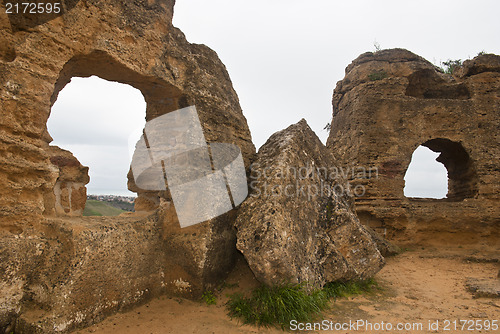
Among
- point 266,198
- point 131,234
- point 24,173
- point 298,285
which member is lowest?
point 298,285

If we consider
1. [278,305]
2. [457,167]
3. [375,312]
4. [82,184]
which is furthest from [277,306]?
[457,167]

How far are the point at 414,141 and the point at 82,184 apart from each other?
7828 mm

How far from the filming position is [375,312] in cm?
372

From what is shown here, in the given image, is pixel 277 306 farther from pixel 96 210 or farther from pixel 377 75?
pixel 96 210

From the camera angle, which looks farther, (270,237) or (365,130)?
(365,130)

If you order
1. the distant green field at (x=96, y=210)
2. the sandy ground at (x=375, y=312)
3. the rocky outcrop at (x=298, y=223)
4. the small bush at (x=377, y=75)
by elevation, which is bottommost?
the sandy ground at (x=375, y=312)

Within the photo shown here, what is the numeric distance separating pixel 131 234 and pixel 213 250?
0.98 m

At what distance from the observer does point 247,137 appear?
203 inches

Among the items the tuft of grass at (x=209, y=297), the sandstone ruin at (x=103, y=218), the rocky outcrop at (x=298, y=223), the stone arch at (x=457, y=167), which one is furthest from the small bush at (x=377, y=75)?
the tuft of grass at (x=209, y=297)

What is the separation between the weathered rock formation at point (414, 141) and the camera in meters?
8.08

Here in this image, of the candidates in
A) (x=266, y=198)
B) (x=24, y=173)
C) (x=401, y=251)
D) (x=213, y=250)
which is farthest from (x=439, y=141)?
(x=24, y=173)

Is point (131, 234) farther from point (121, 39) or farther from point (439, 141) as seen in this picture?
point (439, 141)

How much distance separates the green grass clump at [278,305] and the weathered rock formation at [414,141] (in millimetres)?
5151

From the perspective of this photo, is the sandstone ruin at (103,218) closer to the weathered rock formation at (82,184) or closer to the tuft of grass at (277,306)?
the weathered rock formation at (82,184)
